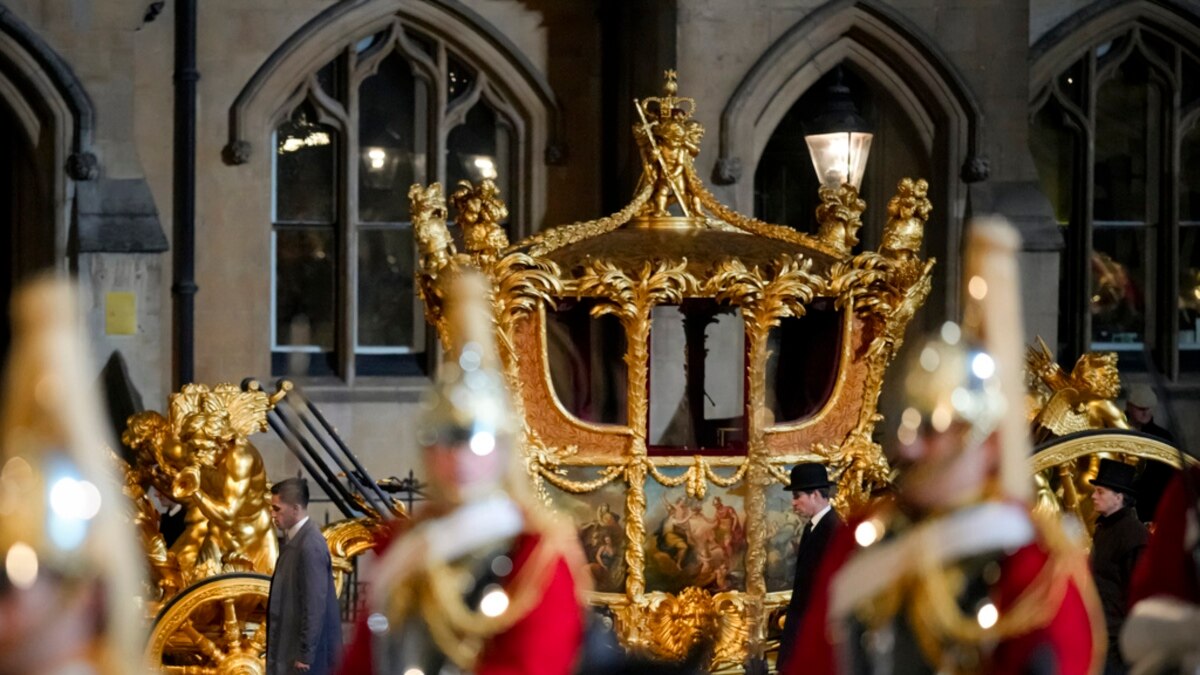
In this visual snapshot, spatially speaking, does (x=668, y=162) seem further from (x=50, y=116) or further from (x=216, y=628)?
(x=50, y=116)

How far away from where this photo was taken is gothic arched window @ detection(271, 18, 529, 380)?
17.9 meters

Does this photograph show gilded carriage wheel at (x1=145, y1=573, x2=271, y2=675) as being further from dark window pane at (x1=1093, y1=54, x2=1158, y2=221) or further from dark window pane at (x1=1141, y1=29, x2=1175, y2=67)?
dark window pane at (x1=1141, y1=29, x2=1175, y2=67)

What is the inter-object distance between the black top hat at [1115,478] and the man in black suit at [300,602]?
3.35m

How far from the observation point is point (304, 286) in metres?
18.1

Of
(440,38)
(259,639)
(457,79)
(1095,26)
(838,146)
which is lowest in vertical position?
(259,639)

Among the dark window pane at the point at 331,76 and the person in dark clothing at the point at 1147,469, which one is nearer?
the person in dark clothing at the point at 1147,469

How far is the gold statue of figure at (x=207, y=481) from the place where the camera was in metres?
11.4

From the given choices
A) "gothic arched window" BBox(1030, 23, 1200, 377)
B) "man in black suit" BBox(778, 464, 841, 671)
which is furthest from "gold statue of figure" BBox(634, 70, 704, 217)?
"gothic arched window" BBox(1030, 23, 1200, 377)

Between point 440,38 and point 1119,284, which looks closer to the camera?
point 440,38

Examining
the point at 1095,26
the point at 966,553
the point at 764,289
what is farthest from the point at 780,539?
the point at 1095,26

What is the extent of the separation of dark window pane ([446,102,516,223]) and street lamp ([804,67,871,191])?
5006 millimetres

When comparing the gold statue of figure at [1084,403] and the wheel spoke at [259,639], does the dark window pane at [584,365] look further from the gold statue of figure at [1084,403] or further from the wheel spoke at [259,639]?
the gold statue of figure at [1084,403]

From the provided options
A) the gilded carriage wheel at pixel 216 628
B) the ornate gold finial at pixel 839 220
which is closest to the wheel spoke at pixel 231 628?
the gilded carriage wheel at pixel 216 628

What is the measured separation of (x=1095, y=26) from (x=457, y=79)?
16.4 ft
